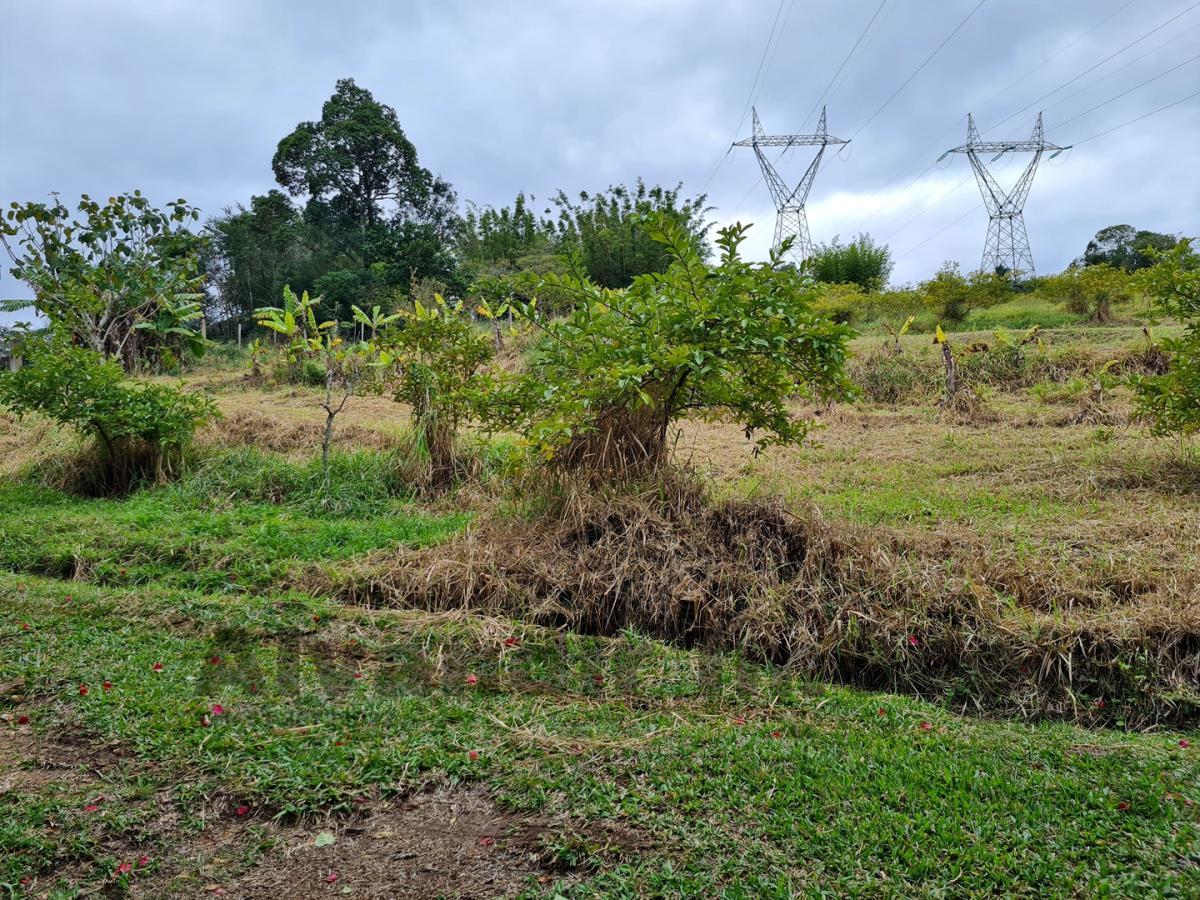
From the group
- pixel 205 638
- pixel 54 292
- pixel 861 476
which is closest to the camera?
pixel 205 638

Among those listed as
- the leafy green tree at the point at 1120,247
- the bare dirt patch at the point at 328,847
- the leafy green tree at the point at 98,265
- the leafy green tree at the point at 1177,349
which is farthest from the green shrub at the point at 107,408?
the leafy green tree at the point at 1120,247

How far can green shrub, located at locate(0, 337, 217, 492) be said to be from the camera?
21.8 feet

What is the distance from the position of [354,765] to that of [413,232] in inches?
1084

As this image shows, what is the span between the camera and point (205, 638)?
12.7 feet

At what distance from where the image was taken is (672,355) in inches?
156

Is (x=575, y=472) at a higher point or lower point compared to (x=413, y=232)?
lower

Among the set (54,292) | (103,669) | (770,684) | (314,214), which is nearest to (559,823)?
(770,684)

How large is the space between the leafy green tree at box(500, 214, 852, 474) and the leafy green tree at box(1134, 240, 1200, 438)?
3.40m

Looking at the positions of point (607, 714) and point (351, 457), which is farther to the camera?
point (351, 457)

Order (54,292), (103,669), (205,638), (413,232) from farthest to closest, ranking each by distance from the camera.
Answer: (413,232) → (54,292) → (205,638) → (103,669)

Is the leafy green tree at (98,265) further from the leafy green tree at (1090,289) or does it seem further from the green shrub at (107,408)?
the leafy green tree at (1090,289)

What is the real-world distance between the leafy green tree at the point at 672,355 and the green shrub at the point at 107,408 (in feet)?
13.4

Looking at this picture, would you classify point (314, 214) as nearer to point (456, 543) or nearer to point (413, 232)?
point (413, 232)

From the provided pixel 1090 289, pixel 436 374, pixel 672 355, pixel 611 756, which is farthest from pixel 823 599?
Result: pixel 1090 289
